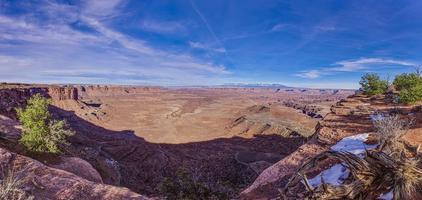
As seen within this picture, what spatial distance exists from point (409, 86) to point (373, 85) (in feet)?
19.8

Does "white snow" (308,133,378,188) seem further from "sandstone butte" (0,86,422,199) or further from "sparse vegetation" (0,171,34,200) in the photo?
"sparse vegetation" (0,171,34,200)

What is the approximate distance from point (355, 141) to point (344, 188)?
35.5ft

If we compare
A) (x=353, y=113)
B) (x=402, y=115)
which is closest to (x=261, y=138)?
(x=353, y=113)

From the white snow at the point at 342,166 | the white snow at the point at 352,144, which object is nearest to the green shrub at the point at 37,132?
the white snow at the point at 352,144

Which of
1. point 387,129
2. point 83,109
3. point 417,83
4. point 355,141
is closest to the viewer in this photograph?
point 387,129

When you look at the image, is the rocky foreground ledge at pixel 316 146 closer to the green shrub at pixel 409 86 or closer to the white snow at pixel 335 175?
the white snow at pixel 335 175

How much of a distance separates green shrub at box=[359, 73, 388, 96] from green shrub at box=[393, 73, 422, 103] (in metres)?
1.28

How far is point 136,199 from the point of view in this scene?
1503cm

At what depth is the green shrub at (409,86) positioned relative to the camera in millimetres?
28500

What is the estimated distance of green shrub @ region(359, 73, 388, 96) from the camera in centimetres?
3970

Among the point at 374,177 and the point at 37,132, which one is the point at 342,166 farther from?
the point at 37,132

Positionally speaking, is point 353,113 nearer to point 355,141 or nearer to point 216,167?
point 355,141

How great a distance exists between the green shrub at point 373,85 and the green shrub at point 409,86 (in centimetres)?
128

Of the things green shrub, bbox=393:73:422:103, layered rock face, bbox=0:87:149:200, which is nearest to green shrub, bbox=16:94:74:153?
layered rock face, bbox=0:87:149:200
